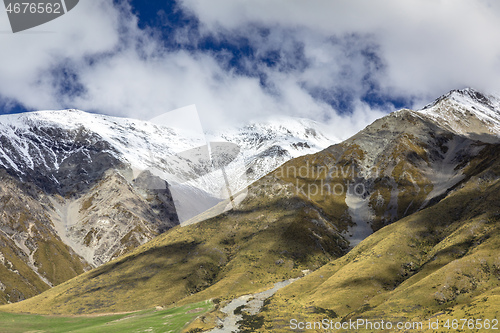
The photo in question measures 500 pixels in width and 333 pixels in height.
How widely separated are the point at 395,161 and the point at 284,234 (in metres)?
91.3

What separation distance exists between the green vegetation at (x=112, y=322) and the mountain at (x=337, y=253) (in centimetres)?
731

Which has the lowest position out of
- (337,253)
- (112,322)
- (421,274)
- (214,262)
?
(337,253)

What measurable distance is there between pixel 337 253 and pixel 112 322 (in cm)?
8829

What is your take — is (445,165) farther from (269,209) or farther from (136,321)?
(136,321)

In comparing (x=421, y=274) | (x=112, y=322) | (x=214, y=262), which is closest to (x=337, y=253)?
(x=214, y=262)

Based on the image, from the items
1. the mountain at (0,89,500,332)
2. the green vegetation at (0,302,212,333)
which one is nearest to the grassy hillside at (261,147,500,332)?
the mountain at (0,89,500,332)

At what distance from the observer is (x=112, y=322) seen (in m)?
93.2

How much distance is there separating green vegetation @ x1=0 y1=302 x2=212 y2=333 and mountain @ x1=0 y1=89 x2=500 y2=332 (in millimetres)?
7315

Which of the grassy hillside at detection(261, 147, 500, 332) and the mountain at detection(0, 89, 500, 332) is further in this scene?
the mountain at detection(0, 89, 500, 332)

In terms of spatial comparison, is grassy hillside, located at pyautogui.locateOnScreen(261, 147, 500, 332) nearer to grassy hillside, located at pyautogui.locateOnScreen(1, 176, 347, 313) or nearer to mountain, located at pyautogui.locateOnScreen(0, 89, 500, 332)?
mountain, located at pyautogui.locateOnScreen(0, 89, 500, 332)

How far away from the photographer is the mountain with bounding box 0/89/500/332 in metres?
71.9

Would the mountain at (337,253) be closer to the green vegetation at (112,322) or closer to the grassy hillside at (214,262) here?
the grassy hillside at (214,262)

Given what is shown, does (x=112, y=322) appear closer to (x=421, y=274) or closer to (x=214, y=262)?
(x=214, y=262)

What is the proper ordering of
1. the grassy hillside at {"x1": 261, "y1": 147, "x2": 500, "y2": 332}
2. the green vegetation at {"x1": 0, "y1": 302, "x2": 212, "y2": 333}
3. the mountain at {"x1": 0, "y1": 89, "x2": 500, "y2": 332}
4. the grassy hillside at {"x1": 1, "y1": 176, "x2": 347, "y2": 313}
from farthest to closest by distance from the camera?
the grassy hillside at {"x1": 1, "y1": 176, "x2": 347, "y2": 313}, the green vegetation at {"x1": 0, "y1": 302, "x2": 212, "y2": 333}, the mountain at {"x1": 0, "y1": 89, "x2": 500, "y2": 332}, the grassy hillside at {"x1": 261, "y1": 147, "x2": 500, "y2": 332}
